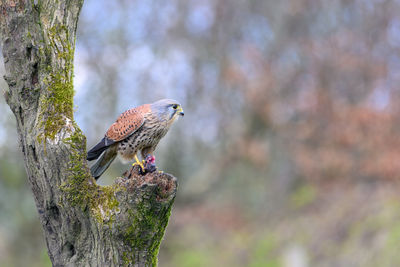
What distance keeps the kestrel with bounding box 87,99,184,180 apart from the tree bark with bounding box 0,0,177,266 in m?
0.73

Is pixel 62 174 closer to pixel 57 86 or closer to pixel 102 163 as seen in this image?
pixel 57 86

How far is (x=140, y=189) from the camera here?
2.69 meters

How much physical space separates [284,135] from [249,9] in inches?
152

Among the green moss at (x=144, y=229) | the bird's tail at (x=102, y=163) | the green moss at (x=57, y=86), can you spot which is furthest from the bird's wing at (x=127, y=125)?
the green moss at (x=144, y=229)

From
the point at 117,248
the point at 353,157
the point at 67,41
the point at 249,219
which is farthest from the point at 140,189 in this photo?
the point at 249,219

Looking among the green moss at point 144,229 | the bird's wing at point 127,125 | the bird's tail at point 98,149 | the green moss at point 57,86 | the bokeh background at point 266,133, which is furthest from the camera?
the bokeh background at point 266,133

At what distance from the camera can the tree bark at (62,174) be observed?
108 inches

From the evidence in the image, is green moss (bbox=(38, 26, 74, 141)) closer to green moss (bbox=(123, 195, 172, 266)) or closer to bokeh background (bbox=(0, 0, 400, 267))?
green moss (bbox=(123, 195, 172, 266))

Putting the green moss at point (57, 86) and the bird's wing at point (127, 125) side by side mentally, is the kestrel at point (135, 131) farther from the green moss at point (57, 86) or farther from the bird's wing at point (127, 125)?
the green moss at point (57, 86)

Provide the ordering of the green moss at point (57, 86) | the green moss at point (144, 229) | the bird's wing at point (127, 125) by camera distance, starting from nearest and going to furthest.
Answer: the green moss at point (144, 229) < the green moss at point (57, 86) < the bird's wing at point (127, 125)

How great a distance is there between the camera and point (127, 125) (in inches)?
144

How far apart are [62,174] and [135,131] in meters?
0.97

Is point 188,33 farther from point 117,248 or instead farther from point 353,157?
point 117,248

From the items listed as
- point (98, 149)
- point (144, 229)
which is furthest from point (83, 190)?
point (98, 149)
